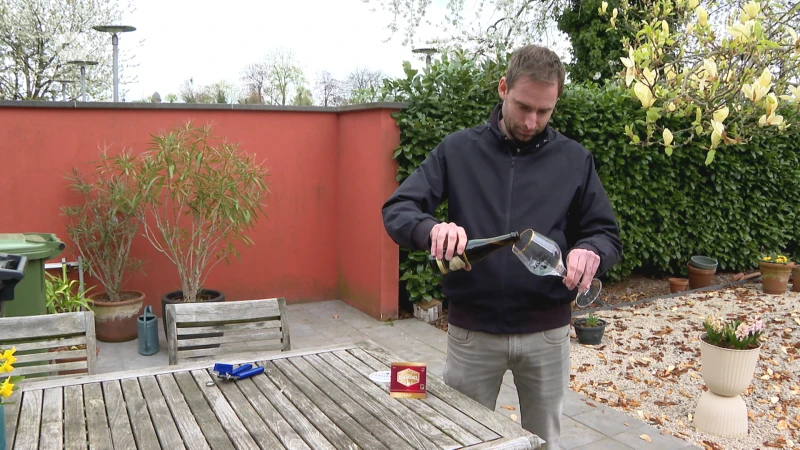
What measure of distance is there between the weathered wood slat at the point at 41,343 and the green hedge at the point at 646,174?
3.48 m

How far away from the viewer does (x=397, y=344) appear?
5203mm

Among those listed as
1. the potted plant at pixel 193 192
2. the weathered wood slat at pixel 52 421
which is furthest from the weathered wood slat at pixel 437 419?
the potted plant at pixel 193 192

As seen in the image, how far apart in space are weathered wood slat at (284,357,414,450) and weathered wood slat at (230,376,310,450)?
0.60 feet

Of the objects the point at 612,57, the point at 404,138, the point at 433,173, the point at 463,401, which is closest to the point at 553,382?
the point at 463,401

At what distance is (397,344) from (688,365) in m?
2.27

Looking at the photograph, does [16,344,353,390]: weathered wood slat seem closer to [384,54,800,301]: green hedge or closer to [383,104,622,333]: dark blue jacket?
[383,104,622,333]: dark blue jacket

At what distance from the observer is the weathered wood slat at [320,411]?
70.4 inches

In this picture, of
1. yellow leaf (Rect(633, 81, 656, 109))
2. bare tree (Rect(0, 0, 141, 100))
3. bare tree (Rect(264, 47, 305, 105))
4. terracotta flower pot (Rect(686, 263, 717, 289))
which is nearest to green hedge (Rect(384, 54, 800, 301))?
terracotta flower pot (Rect(686, 263, 717, 289))

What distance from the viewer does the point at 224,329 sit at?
9.12 feet

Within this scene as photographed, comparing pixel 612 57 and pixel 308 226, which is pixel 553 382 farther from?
pixel 612 57

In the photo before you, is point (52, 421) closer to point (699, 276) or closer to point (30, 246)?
point (30, 246)

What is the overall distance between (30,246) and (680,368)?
15.2ft

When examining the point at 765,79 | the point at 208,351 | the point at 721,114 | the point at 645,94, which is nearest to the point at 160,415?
the point at 208,351

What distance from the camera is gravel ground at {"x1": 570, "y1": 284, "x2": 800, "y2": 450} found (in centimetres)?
382
